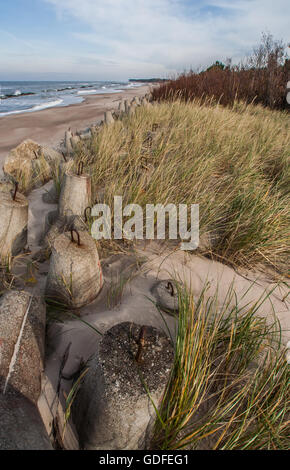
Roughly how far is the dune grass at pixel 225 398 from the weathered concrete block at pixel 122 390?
0.27ft

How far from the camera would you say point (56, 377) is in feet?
4.13

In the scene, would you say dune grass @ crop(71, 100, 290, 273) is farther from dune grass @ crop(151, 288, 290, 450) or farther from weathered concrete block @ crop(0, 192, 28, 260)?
dune grass @ crop(151, 288, 290, 450)

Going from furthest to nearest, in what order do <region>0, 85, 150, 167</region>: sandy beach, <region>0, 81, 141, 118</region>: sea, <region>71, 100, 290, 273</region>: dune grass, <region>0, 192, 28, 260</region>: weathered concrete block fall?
1. <region>0, 81, 141, 118</region>: sea
2. <region>0, 85, 150, 167</region>: sandy beach
3. <region>71, 100, 290, 273</region>: dune grass
4. <region>0, 192, 28, 260</region>: weathered concrete block

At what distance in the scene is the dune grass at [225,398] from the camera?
1.04 meters

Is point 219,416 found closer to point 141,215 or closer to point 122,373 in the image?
point 122,373

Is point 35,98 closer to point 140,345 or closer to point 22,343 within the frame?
point 22,343

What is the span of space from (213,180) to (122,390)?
9.05 ft

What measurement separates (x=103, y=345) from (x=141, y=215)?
149 cm

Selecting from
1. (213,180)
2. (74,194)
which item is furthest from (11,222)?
(213,180)

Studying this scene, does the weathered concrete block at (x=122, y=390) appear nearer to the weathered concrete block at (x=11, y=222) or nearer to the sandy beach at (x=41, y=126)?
the weathered concrete block at (x=11, y=222)

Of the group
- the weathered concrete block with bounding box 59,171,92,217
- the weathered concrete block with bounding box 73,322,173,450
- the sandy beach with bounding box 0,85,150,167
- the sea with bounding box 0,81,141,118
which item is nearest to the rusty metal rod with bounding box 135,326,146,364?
the weathered concrete block with bounding box 73,322,173,450

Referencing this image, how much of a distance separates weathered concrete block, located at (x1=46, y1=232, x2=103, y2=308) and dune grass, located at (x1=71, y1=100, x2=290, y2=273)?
911 mm

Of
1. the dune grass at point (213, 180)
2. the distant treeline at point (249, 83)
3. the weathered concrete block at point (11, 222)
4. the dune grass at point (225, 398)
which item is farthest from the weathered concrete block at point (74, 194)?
the distant treeline at point (249, 83)

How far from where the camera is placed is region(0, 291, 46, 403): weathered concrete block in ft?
3.43
